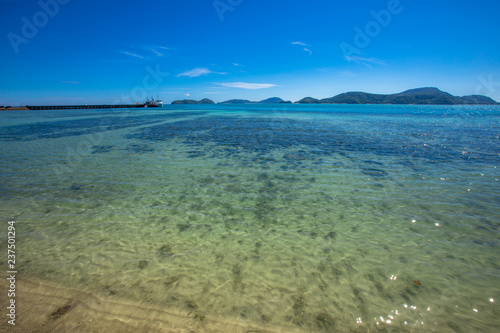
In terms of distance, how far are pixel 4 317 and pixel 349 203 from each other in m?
10.9

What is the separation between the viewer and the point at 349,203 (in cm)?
956

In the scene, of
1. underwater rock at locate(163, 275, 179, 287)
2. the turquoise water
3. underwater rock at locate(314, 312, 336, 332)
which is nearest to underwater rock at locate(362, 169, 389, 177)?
the turquoise water

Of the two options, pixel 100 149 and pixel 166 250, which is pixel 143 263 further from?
pixel 100 149

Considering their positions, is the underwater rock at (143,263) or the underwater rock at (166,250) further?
the underwater rock at (166,250)

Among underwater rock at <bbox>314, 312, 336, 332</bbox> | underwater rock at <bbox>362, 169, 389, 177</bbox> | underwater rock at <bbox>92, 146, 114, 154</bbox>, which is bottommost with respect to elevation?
underwater rock at <bbox>314, 312, 336, 332</bbox>

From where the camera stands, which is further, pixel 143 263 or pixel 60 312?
pixel 143 263

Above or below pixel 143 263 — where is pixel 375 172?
above

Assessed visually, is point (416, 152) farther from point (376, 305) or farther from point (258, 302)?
point (258, 302)

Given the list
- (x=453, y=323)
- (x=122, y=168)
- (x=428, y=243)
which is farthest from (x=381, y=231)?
(x=122, y=168)

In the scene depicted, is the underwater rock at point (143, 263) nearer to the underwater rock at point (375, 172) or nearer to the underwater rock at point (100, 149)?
the underwater rock at point (375, 172)

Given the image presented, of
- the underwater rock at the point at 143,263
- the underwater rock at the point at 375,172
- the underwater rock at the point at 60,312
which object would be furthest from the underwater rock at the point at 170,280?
the underwater rock at the point at 375,172

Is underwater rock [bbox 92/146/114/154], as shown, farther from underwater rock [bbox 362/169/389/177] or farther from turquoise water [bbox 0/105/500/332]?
underwater rock [bbox 362/169/389/177]

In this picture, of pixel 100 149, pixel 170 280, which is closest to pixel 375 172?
pixel 170 280

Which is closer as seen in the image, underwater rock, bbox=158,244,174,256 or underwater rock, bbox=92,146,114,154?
underwater rock, bbox=158,244,174,256
